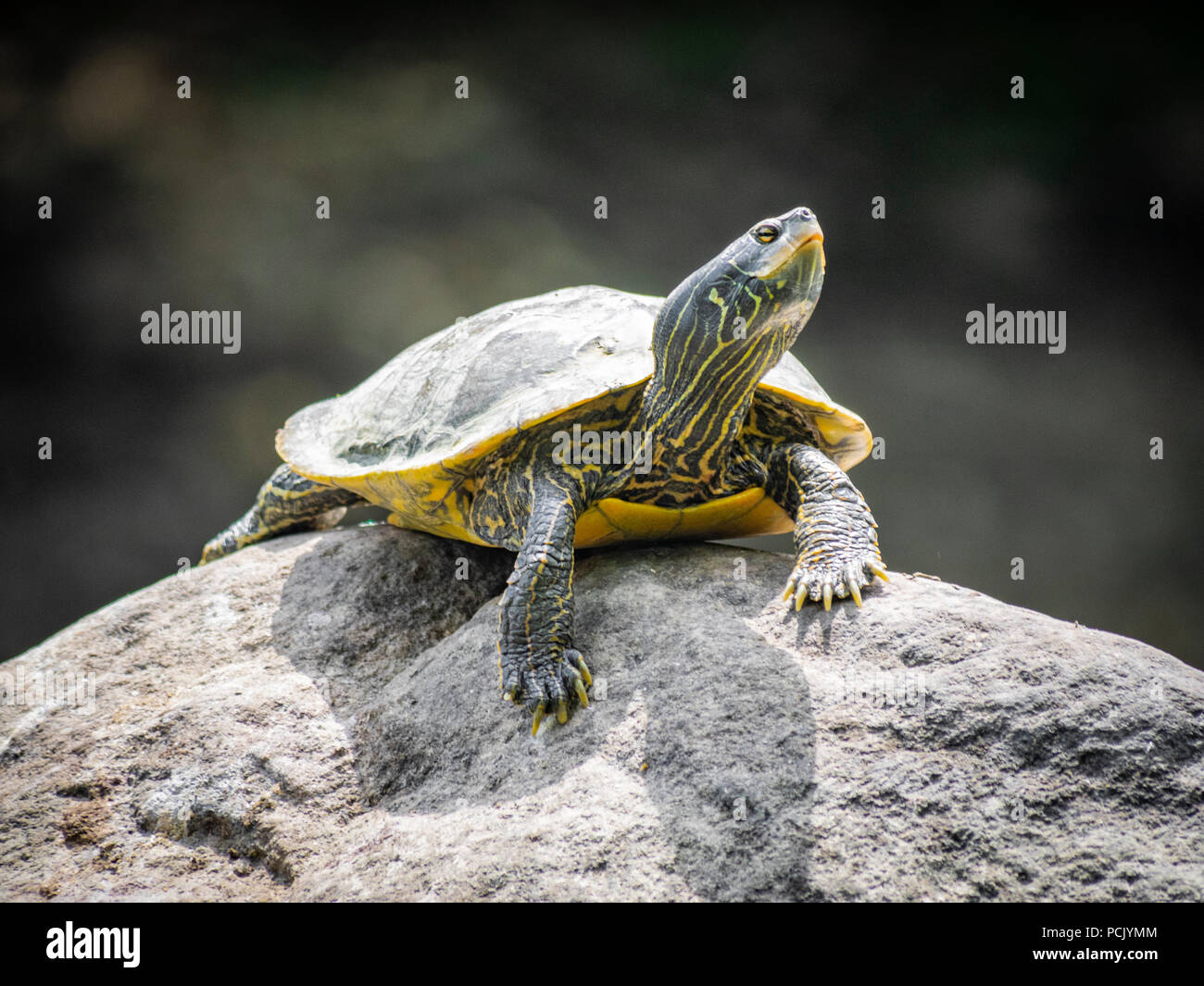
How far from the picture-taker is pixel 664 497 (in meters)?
3.65

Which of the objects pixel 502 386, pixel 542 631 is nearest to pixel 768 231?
pixel 502 386

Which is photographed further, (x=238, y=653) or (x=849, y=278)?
(x=849, y=278)

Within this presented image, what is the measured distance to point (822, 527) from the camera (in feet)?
10.7

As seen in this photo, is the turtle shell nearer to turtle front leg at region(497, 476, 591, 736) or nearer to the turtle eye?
turtle front leg at region(497, 476, 591, 736)

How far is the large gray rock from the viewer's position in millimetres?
2154

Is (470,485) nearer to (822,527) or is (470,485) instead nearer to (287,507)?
(822,527)

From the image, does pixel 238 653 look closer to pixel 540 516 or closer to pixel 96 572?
pixel 540 516

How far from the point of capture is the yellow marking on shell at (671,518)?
3.54m

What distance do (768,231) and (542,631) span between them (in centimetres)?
172

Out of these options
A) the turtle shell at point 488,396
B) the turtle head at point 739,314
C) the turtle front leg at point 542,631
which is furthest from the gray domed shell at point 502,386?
the turtle front leg at point 542,631

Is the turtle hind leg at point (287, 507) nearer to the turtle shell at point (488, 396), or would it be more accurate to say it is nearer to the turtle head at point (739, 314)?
the turtle shell at point (488, 396)

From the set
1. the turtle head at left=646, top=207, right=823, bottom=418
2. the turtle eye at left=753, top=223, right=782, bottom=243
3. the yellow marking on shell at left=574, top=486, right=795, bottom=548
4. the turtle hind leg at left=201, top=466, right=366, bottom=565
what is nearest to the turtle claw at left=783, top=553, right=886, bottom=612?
the yellow marking on shell at left=574, top=486, right=795, bottom=548
